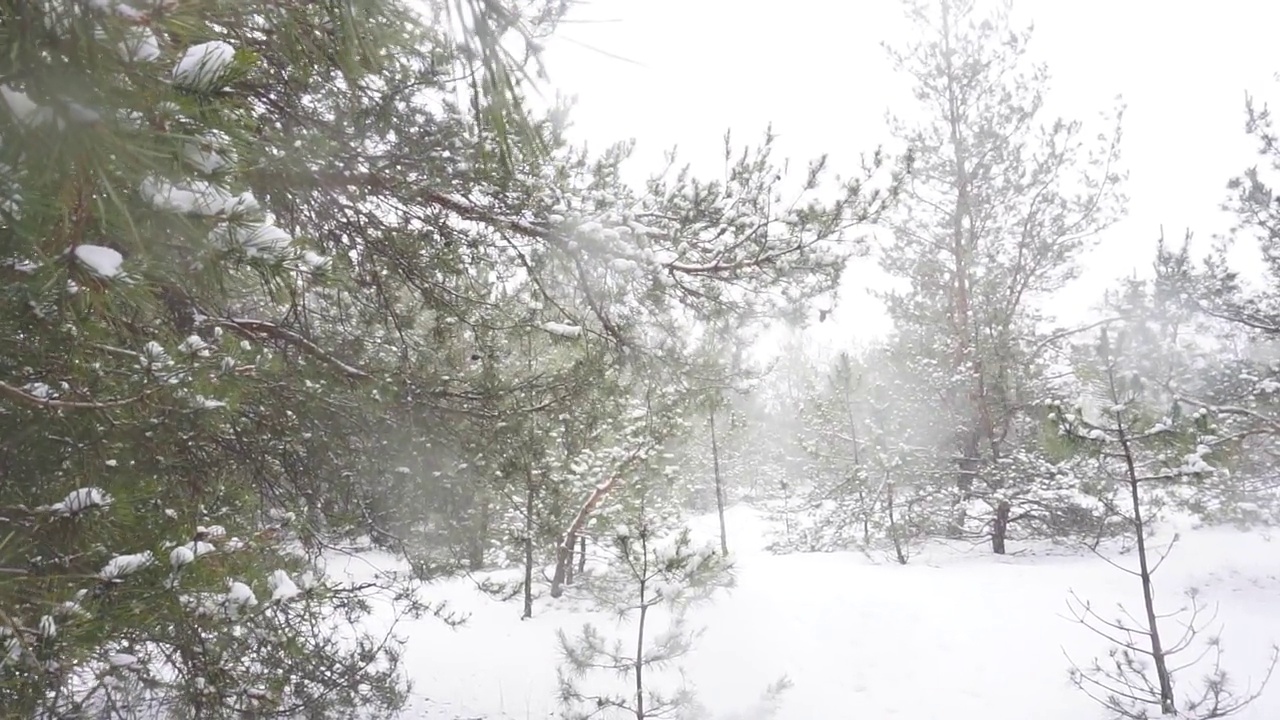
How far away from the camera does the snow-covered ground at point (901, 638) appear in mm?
6102

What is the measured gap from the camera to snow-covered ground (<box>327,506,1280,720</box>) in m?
6.10

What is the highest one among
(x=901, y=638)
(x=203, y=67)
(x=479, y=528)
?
(x=203, y=67)

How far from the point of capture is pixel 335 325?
398 cm

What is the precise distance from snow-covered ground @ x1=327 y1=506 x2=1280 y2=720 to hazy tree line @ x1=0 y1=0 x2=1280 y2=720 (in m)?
1.42

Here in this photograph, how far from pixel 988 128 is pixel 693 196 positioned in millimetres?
9145

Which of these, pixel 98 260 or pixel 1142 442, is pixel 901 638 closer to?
pixel 1142 442

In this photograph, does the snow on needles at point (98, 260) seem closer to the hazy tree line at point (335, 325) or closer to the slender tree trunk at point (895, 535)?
the hazy tree line at point (335, 325)

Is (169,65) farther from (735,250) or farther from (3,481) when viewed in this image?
(735,250)

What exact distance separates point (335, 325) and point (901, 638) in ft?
23.2

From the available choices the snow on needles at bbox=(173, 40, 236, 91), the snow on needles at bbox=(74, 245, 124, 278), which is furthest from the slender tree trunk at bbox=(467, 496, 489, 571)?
the snow on needles at bbox=(173, 40, 236, 91)

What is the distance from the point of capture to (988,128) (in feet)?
33.1

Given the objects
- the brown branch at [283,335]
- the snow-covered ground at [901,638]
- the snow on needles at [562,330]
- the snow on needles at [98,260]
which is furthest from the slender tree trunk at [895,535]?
the snow on needles at [98,260]

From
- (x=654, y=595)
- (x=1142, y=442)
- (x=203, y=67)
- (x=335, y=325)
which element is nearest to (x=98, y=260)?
(x=203, y=67)

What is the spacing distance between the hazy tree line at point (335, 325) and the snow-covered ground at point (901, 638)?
4.67ft
